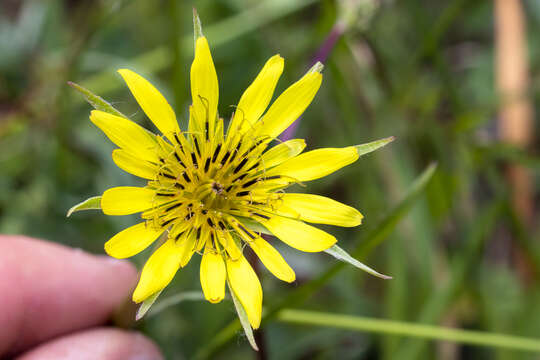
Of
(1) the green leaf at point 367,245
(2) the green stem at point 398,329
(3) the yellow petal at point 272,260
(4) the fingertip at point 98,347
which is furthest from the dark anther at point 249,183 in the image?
(4) the fingertip at point 98,347

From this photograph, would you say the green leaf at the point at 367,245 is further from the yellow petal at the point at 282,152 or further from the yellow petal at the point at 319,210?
the yellow petal at the point at 282,152

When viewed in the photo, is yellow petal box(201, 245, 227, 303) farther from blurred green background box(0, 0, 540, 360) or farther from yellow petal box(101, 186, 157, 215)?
blurred green background box(0, 0, 540, 360)

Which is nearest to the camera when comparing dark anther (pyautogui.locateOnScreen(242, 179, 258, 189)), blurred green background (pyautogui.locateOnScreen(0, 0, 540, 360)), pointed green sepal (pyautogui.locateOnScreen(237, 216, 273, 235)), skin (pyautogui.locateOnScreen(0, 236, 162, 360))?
pointed green sepal (pyautogui.locateOnScreen(237, 216, 273, 235))

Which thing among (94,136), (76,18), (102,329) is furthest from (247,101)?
(76,18)

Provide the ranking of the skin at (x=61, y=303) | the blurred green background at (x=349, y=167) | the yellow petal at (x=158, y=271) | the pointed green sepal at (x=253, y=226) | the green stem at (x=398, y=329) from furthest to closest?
the blurred green background at (x=349, y=167) < the green stem at (x=398, y=329) < the skin at (x=61, y=303) < the pointed green sepal at (x=253, y=226) < the yellow petal at (x=158, y=271)

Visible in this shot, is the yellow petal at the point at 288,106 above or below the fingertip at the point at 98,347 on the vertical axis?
above

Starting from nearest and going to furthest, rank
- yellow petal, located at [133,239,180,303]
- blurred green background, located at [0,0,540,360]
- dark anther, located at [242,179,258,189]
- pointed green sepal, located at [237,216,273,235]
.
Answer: yellow petal, located at [133,239,180,303]
pointed green sepal, located at [237,216,273,235]
dark anther, located at [242,179,258,189]
blurred green background, located at [0,0,540,360]

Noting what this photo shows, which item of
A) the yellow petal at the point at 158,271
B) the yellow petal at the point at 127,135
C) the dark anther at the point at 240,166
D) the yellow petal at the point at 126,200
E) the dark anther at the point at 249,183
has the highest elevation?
the yellow petal at the point at 127,135

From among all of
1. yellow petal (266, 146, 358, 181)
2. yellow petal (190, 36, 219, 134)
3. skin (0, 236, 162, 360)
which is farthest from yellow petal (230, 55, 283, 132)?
skin (0, 236, 162, 360)
